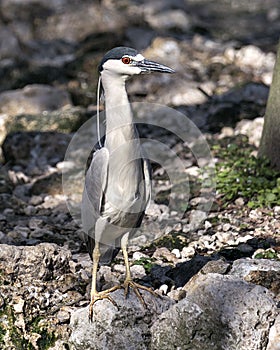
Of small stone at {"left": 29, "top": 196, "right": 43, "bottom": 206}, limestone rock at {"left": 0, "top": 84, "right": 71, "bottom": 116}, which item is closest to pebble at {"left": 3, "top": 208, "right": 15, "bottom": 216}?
small stone at {"left": 29, "top": 196, "right": 43, "bottom": 206}

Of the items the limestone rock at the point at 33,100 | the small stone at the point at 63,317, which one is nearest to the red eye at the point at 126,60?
the small stone at the point at 63,317

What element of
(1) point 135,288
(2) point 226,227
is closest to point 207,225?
(2) point 226,227

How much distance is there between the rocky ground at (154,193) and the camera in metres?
3.60

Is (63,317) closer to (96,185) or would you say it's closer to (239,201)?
(96,185)

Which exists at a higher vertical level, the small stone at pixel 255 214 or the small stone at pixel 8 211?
the small stone at pixel 255 214

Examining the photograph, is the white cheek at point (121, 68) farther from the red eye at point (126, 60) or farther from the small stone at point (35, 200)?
the small stone at point (35, 200)

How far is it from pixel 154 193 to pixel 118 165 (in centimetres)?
197

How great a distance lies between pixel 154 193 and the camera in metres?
5.73

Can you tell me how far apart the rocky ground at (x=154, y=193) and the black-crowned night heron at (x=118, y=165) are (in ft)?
1.04

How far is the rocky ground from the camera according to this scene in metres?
3.60

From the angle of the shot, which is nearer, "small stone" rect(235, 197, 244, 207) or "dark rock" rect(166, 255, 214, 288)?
"dark rock" rect(166, 255, 214, 288)

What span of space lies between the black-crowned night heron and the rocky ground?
12.5 inches

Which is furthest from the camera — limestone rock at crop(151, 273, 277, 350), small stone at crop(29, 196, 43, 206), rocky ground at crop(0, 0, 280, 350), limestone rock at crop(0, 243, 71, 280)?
small stone at crop(29, 196, 43, 206)

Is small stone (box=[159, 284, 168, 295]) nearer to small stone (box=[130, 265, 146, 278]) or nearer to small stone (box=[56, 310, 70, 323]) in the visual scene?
small stone (box=[130, 265, 146, 278])
